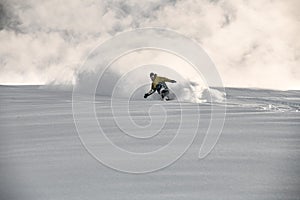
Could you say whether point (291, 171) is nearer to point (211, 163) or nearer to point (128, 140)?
point (211, 163)

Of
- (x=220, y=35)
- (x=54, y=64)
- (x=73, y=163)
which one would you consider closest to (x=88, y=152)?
(x=73, y=163)

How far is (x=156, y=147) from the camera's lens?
6.73 feet

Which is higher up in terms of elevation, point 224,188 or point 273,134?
point 273,134

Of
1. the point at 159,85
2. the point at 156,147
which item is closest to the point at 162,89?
the point at 159,85

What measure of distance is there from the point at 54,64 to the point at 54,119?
0.22 m

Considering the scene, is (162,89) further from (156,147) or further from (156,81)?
(156,147)

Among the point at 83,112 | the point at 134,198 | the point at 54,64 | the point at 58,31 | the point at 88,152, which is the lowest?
the point at 134,198

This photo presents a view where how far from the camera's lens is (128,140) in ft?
6.79

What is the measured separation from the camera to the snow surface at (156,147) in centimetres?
195

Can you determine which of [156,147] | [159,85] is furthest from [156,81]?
[156,147]

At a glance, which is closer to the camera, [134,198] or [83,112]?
[134,198]

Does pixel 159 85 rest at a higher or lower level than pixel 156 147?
higher

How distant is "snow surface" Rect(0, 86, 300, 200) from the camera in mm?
1951

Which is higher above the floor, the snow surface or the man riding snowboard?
the man riding snowboard
